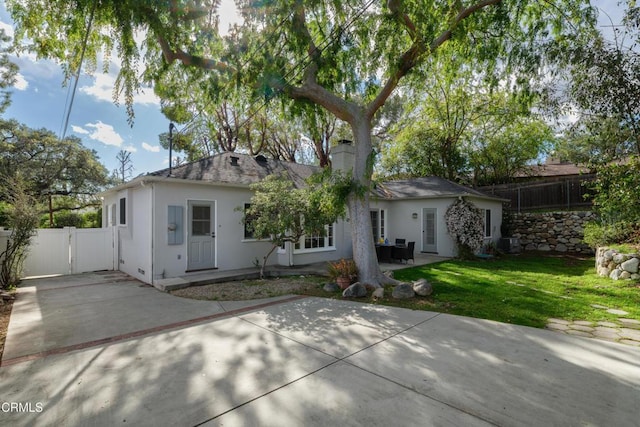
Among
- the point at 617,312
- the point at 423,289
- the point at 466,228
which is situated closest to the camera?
the point at 617,312

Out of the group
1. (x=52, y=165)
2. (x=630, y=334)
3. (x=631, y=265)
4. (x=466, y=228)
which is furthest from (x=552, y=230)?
(x=52, y=165)

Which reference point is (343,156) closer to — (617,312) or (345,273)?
(345,273)

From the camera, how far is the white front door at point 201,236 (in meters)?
8.46

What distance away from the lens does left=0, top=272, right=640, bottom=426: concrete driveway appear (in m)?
2.45

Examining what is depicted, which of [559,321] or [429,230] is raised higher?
[429,230]

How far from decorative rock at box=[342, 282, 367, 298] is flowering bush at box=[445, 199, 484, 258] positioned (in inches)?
281

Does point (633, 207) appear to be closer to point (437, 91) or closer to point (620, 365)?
point (620, 365)

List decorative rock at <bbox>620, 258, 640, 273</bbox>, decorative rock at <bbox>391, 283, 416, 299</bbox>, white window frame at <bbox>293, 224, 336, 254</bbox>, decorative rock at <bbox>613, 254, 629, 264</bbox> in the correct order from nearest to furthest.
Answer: decorative rock at <bbox>391, 283, 416, 299</bbox> → decorative rock at <bbox>620, 258, 640, 273</bbox> → decorative rock at <bbox>613, 254, 629, 264</bbox> → white window frame at <bbox>293, 224, 336, 254</bbox>

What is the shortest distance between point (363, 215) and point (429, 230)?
739 cm

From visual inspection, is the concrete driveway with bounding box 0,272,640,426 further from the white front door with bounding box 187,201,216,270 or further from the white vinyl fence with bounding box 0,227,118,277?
the white vinyl fence with bounding box 0,227,118,277

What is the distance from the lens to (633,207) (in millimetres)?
6723

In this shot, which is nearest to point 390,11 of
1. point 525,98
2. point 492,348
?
point 525,98

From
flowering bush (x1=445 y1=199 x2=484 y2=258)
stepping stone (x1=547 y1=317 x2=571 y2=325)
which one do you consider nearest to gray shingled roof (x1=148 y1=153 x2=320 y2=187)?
flowering bush (x1=445 y1=199 x2=484 y2=258)

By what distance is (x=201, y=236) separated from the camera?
341 inches
